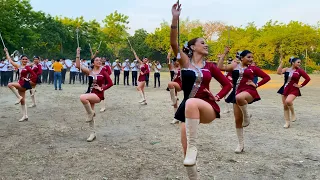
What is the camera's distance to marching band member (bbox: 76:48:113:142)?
8.51 metres

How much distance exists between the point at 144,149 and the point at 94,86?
89.0 inches

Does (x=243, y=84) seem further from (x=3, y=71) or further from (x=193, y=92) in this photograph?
(x=3, y=71)

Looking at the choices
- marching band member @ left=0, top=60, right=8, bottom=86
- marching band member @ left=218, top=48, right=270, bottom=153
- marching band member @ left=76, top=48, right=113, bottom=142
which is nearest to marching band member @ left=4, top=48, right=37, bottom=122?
marching band member @ left=76, top=48, right=113, bottom=142

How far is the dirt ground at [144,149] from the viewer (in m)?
6.04

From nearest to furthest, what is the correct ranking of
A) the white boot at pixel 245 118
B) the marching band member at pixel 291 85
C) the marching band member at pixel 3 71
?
the white boot at pixel 245 118, the marching band member at pixel 291 85, the marching band member at pixel 3 71

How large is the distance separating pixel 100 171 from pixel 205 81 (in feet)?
8.05

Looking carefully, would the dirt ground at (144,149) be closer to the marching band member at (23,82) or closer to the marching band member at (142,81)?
the marching band member at (23,82)

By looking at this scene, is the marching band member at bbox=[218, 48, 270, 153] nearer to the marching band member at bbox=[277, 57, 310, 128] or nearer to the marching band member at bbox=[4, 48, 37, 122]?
the marching band member at bbox=[277, 57, 310, 128]

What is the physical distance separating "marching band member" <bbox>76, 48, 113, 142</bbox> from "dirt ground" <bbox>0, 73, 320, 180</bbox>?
0.56 meters

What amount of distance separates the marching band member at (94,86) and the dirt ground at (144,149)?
56 centimetres

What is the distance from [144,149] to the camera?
7641 mm

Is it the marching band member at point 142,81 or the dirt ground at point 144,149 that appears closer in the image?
the dirt ground at point 144,149

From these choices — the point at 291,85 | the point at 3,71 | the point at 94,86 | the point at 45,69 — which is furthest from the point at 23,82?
the point at 45,69

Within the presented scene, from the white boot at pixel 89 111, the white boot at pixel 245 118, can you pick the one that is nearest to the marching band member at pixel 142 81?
the white boot at pixel 89 111
